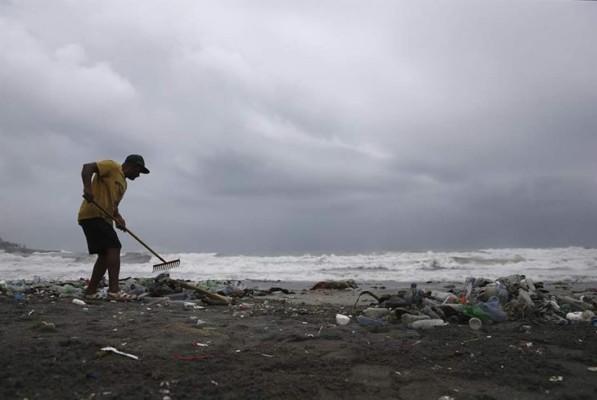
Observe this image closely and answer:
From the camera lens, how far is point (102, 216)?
18.0 feet

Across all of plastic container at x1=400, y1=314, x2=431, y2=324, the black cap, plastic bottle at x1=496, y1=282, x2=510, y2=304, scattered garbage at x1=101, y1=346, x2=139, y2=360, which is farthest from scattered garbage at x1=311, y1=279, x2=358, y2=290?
scattered garbage at x1=101, y1=346, x2=139, y2=360

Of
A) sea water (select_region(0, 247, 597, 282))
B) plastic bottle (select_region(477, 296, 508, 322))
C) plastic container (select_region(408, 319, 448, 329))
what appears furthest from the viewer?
sea water (select_region(0, 247, 597, 282))

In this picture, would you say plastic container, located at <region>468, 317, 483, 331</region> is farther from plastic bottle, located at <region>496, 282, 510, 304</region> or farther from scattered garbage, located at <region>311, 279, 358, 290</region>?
scattered garbage, located at <region>311, 279, 358, 290</region>

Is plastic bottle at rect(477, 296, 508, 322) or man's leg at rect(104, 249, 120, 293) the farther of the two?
man's leg at rect(104, 249, 120, 293)

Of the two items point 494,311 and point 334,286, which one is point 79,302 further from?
point 334,286

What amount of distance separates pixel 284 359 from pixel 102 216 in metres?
3.67

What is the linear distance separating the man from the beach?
1141 mm

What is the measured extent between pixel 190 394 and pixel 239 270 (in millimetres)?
17005

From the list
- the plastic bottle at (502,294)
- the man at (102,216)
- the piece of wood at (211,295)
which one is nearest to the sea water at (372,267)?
the piece of wood at (211,295)

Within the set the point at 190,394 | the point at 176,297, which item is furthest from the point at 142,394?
the point at 176,297

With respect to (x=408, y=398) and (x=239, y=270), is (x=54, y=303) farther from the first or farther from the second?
(x=239, y=270)

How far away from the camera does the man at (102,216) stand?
543 centimetres

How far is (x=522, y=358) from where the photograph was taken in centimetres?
303

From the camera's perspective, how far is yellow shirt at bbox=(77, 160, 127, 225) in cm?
545
